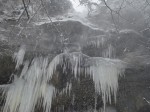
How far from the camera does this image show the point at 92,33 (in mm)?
8438

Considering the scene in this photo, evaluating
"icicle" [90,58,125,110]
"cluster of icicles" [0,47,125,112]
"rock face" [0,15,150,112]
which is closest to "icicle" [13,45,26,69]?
"rock face" [0,15,150,112]

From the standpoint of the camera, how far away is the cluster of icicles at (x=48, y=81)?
18.3 feet

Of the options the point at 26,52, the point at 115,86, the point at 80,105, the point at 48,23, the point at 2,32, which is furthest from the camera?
the point at 48,23

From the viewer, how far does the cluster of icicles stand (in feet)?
18.3

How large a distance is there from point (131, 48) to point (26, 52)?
12.1 feet

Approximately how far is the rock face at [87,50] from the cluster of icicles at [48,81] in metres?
0.23

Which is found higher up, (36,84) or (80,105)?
(36,84)

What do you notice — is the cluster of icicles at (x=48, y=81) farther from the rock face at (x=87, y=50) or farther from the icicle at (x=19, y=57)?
the icicle at (x=19, y=57)

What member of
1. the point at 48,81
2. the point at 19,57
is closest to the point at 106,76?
the point at 48,81

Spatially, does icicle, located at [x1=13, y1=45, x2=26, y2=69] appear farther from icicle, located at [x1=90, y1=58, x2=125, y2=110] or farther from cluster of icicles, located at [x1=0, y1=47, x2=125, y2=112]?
icicle, located at [x1=90, y1=58, x2=125, y2=110]

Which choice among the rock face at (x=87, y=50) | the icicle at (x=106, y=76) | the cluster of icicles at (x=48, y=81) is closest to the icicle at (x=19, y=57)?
the rock face at (x=87, y=50)

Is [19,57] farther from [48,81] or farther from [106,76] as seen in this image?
[106,76]

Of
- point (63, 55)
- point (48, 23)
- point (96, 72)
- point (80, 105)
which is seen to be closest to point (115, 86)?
point (96, 72)

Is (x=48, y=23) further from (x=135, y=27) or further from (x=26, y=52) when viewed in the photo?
(x=135, y=27)
